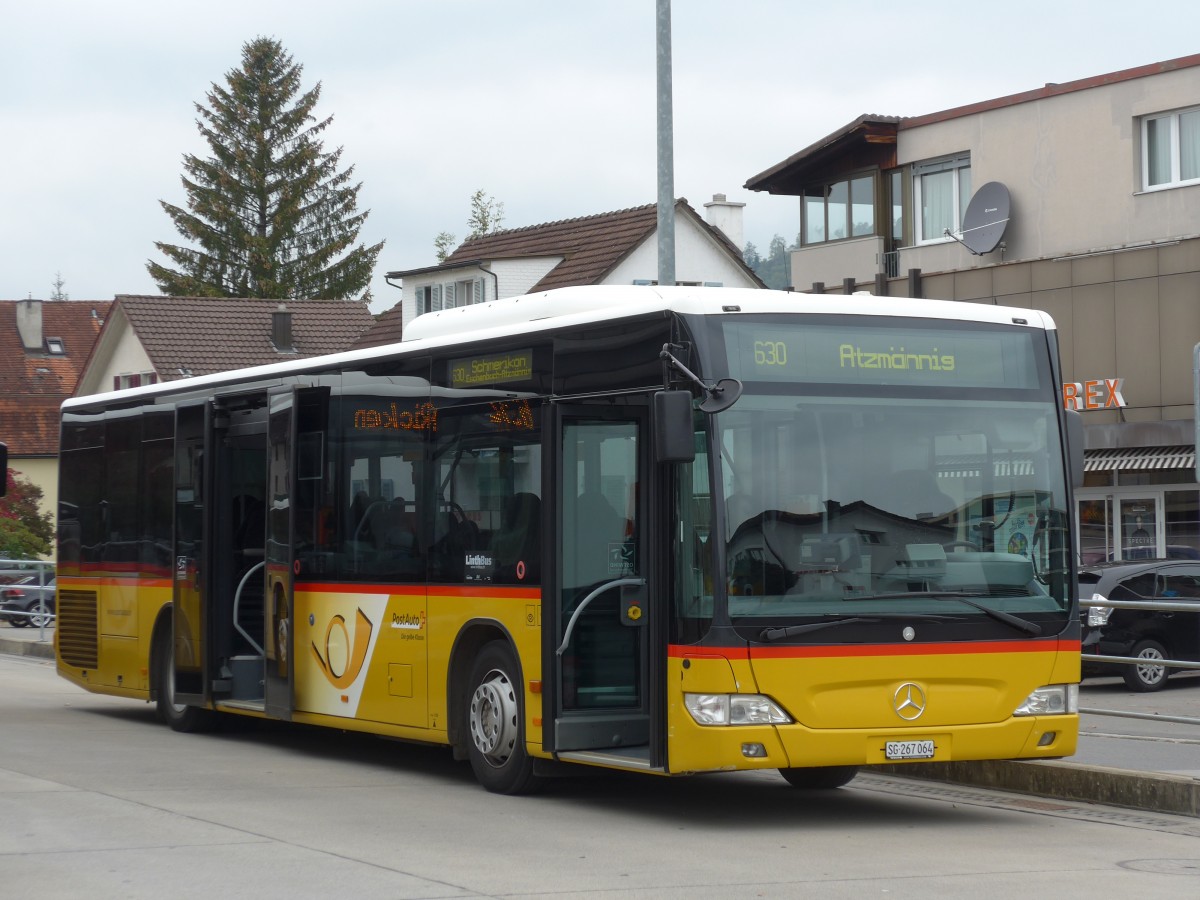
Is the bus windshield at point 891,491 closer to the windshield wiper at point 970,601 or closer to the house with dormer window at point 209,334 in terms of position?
the windshield wiper at point 970,601

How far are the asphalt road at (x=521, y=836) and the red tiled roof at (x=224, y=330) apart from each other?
47.4 meters

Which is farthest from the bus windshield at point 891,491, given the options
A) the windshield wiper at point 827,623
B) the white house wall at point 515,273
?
the white house wall at point 515,273

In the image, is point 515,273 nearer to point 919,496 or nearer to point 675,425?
point 919,496

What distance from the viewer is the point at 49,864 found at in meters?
9.18

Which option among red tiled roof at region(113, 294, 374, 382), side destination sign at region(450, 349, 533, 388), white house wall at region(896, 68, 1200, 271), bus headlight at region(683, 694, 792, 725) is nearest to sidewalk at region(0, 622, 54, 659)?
side destination sign at region(450, 349, 533, 388)

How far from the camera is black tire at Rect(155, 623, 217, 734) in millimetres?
16766

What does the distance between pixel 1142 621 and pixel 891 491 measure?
4.30 metres

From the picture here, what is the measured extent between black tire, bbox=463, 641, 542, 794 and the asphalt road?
0.60ft

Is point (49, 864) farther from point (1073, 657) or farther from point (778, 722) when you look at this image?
point (1073, 657)

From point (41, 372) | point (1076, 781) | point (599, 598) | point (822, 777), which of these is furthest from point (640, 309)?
point (41, 372)

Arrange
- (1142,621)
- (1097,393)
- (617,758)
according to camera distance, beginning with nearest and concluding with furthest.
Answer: (617,758) → (1142,621) → (1097,393)

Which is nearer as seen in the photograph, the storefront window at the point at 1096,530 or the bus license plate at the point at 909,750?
the bus license plate at the point at 909,750

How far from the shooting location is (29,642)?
96.9 feet

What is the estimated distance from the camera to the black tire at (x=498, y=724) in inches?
475
